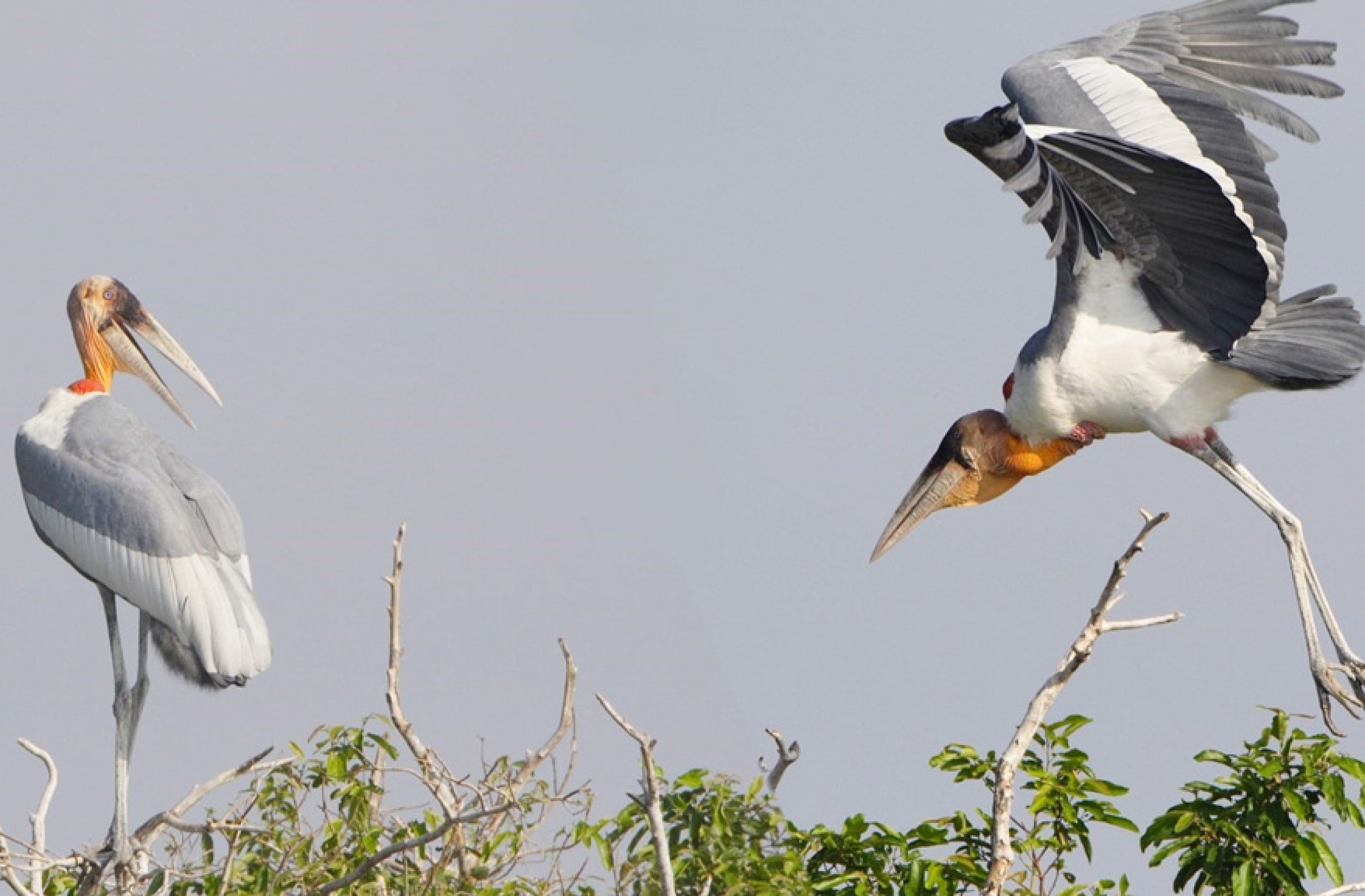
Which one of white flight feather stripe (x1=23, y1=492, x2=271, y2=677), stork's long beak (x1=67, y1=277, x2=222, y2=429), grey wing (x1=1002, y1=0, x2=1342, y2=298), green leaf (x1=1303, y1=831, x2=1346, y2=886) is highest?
stork's long beak (x1=67, y1=277, x2=222, y2=429)

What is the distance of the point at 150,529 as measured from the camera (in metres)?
5.64

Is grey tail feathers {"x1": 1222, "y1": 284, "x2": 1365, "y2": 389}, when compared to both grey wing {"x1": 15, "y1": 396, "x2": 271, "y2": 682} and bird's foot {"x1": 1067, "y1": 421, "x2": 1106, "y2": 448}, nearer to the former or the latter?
bird's foot {"x1": 1067, "y1": 421, "x2": 1106, "y2": 448}

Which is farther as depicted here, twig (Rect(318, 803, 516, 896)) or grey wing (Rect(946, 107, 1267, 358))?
grey wing (Rect(946, 107, 1267, 358))

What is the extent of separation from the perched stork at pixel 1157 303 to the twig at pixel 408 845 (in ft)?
6.75

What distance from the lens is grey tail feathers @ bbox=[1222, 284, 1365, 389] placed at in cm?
556

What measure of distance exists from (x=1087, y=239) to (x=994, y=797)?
179cm

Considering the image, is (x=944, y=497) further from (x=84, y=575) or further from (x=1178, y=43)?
(x=84, y=575)

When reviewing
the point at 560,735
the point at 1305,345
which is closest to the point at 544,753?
the point at 560,735

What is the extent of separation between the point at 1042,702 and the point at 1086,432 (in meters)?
1.84

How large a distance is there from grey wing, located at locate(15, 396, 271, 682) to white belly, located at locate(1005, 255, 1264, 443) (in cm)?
234

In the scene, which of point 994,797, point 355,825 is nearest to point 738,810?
point 994,797

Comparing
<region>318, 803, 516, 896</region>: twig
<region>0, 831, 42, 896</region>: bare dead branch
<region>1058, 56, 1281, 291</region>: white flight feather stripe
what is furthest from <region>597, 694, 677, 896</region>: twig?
<region>1058, 56, 1281, 291</region>: white flight feather stripe

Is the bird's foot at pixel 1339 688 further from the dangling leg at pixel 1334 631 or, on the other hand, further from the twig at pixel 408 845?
the twig at pixel 408 845

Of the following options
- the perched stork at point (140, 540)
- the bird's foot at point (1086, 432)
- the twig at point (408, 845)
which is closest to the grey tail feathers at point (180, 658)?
the perched stork at point (140, 540)
